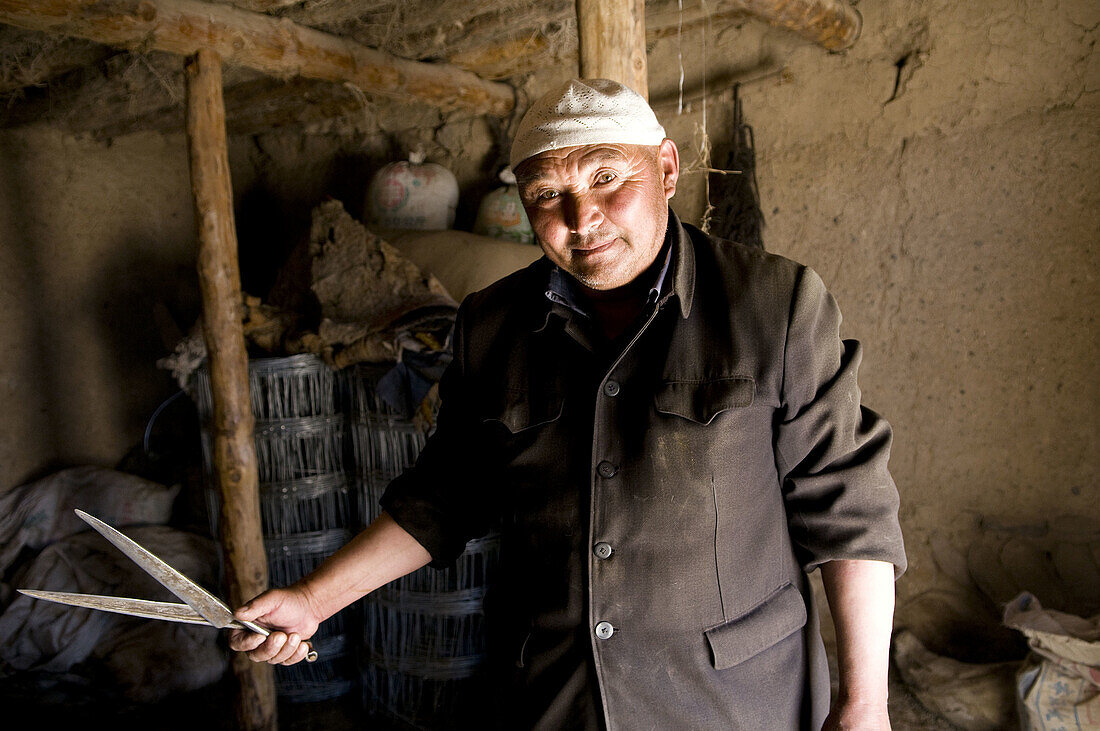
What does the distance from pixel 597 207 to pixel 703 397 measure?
0.33 m

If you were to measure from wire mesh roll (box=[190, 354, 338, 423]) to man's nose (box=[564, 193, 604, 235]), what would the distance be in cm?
211

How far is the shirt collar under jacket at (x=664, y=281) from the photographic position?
1.18m

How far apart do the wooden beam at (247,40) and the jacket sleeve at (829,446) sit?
2.32 metres

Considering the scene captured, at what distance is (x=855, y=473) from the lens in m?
1.13

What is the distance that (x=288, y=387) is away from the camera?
10.1ft

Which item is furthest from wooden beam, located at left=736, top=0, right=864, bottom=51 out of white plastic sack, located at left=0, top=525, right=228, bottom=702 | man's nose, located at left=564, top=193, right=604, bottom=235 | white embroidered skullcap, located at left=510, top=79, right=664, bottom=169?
white plastic sack, located at left=0, top=525, right=228, bottom=702

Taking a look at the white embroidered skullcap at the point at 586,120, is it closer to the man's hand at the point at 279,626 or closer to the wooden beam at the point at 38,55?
the man's hand at the point at 279,626

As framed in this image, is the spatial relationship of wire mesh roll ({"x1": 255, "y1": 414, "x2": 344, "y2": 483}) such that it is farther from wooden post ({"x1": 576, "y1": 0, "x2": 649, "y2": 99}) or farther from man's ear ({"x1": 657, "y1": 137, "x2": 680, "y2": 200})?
man's ear ({"x1": 657, "y1": 137, "x2": 680, "y2": 200})

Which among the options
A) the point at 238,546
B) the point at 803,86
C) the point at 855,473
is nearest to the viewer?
the point at 855,473

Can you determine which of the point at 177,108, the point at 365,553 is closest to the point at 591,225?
the point at 365,553

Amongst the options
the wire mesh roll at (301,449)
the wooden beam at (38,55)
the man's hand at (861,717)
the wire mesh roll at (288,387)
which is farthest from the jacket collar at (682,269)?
the wooden beam at (38,55)

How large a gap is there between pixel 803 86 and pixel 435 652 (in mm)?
2661

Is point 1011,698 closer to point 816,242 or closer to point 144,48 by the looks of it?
point 816,242

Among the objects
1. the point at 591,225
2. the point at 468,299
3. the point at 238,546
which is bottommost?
the point at 238,546
